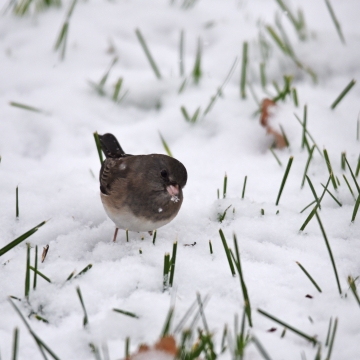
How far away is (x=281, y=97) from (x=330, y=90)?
0.59 meters

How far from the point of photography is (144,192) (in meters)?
2.40

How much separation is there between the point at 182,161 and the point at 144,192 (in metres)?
0.82

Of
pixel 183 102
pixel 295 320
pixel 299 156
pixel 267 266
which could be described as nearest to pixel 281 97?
pixel 299 156

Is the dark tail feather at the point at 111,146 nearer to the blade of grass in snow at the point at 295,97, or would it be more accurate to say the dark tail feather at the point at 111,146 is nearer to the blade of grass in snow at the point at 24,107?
the blade of grass in snow at the point at 24,107

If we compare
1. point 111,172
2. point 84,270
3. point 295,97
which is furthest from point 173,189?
point 295,97

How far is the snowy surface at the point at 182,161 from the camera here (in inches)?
71.9

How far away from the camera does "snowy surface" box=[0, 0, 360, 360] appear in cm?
183

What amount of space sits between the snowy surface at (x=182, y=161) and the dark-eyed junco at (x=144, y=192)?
14 cm

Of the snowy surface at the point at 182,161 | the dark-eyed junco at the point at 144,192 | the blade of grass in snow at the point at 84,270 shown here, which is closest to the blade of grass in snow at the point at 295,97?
the snowy surface at the point at 182,161

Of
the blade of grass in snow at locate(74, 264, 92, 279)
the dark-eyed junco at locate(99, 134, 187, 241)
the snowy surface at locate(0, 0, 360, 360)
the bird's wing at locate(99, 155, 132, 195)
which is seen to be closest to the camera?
the snowy surface at locate(0, 0, 360, 360)

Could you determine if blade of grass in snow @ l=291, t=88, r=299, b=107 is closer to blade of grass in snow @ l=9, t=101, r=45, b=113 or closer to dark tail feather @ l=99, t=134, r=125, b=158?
dark tail feather @ l=99, t=134, r=125, b=158

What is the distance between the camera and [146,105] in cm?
376

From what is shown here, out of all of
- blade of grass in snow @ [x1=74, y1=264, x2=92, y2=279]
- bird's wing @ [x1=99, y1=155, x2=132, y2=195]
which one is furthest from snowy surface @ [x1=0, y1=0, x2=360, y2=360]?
bird's wing @ [x1=99, y1=155, x2=132, y2=195]

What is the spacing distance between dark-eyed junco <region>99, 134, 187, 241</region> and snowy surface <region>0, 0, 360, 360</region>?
0.14m
